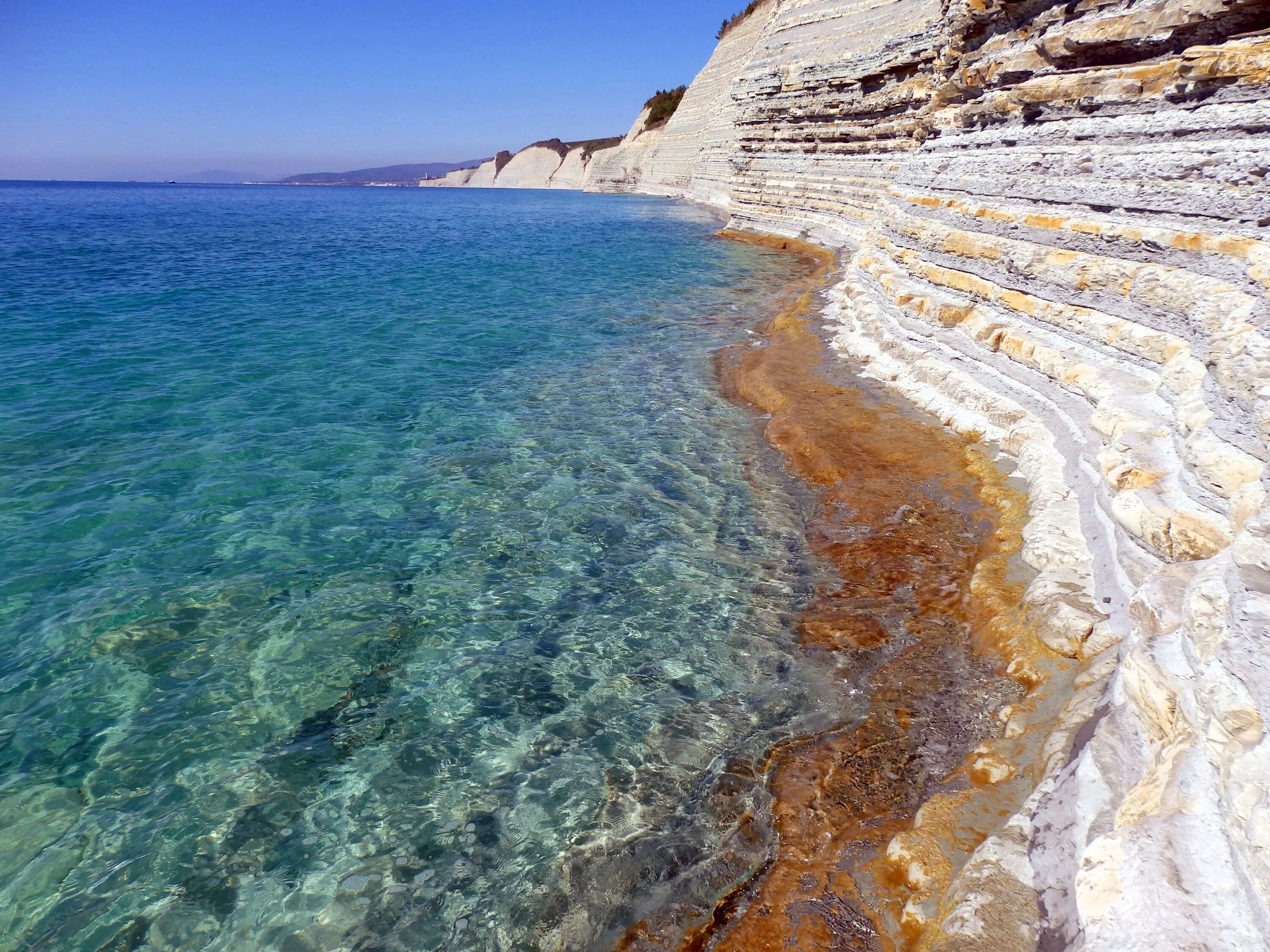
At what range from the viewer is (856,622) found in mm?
4562

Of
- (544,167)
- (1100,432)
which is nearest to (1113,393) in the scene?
(1100,432)

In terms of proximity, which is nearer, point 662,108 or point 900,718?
point 900,718

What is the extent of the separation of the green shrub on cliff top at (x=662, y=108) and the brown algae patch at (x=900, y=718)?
71.6 meters

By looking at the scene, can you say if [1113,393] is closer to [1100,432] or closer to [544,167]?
[1100,432]

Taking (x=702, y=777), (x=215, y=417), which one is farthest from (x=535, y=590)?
(x=215, y=417)

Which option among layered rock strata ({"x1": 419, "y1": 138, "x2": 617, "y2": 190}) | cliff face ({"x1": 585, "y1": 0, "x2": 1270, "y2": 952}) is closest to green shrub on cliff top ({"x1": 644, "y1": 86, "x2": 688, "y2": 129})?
layered rock strata ({"x1": 419, "y1": 138, "x2": 617, "y2": 190})

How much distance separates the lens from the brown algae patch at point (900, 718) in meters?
2.78

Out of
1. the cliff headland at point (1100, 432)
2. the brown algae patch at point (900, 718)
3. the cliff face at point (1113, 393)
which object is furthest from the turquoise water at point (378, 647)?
the cliff face at point (1113, 393)

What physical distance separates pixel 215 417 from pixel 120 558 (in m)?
3.65

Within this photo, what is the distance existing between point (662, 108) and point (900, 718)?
7770cm

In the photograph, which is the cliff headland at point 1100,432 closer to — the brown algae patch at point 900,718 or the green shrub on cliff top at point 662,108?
the brown algae patch at point 900,718

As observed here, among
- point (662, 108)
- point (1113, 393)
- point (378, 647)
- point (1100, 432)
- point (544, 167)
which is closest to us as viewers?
point (378, 647)

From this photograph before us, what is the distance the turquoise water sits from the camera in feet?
10.2

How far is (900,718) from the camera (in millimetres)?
3693
